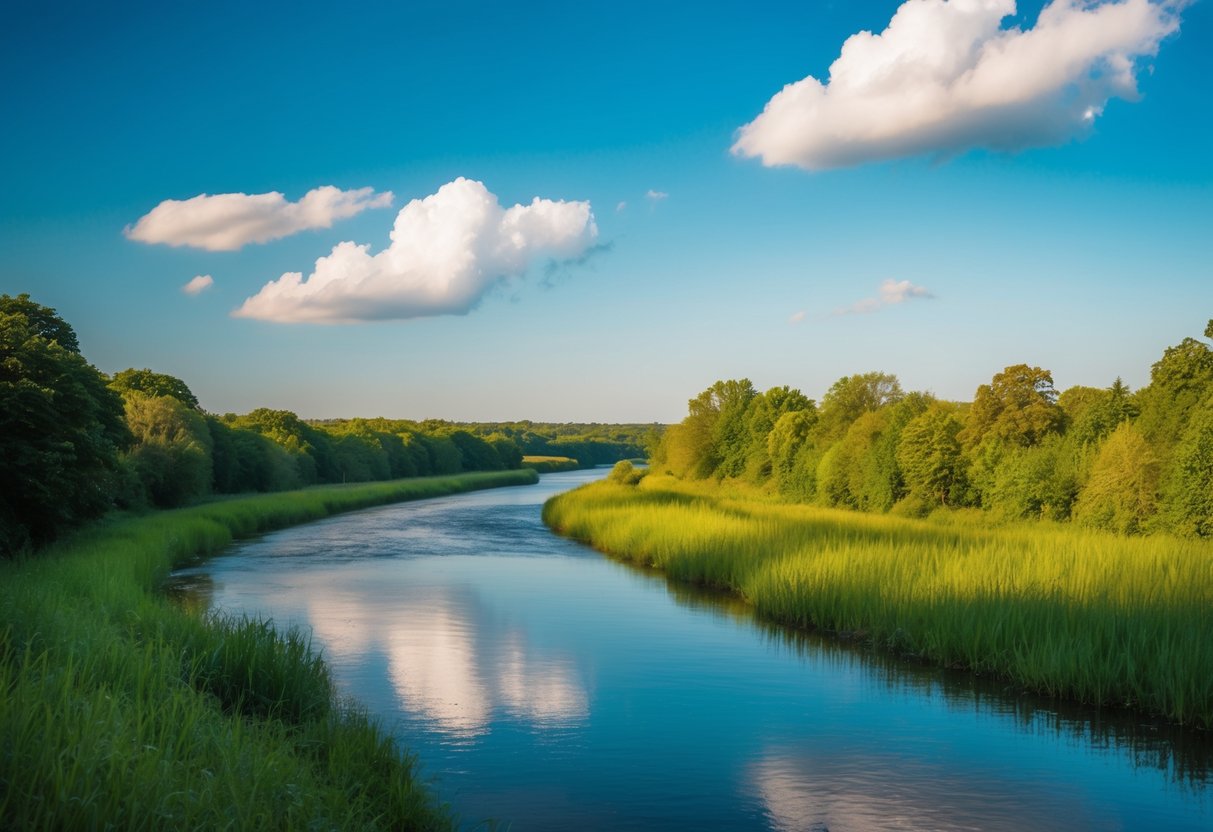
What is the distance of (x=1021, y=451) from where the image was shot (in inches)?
1209

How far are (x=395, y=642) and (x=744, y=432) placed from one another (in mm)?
47144

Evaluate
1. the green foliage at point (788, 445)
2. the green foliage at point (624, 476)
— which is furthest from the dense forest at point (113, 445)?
the green foliage at point (788, 445)

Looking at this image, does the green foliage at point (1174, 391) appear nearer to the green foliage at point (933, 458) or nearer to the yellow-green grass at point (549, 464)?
the green foliage at point (933, 458)

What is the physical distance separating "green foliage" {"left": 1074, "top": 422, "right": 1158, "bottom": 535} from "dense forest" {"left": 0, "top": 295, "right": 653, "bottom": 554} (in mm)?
24478

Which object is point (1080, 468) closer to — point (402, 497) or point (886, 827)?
point (886, 827)

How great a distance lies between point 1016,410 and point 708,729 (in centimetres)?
2561

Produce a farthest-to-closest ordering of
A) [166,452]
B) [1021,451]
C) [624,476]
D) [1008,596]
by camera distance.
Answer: [624,476], [166,452], [1021,451], [1008,596]

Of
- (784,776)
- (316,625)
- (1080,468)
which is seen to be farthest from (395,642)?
(1080,468)

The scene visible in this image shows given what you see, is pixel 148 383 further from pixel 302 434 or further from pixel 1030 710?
pixel 1030 710

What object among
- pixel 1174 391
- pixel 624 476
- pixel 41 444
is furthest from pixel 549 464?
pixel 41 444

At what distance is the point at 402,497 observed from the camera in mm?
66125

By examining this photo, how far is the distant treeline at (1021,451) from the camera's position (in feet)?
75.3

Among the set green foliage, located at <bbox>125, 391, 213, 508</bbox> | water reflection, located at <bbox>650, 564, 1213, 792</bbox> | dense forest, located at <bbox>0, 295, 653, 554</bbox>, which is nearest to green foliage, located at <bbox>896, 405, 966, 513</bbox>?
water reflection, located at <bbox>650, 564, 1213, 792</bbox>

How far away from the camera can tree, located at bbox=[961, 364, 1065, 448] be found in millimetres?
32938
